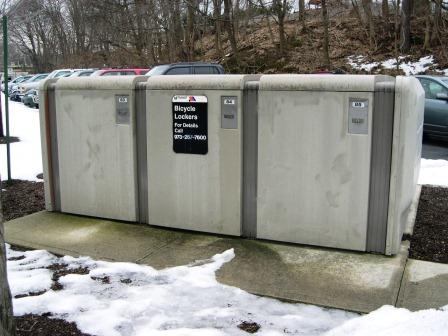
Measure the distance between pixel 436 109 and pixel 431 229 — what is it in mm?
7857

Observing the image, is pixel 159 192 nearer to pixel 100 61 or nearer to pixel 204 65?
pixel 204 65

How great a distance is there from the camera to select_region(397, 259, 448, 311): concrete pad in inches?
143

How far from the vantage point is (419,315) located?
325cm

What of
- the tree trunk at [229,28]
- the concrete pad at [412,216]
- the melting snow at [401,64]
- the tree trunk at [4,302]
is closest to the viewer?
the tree trunk at [4,302]

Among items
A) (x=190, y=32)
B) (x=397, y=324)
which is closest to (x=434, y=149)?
(x=397, y=324)

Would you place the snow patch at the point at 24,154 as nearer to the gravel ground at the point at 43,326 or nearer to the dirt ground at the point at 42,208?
the dirt ground at the point at 42,208

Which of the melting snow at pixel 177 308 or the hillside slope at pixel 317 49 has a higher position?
the hillside slope at pixel 317 49

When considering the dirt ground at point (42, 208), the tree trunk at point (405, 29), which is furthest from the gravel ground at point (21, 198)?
the tree trunk at point (405, 29)

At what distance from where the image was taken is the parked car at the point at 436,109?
39.9 feet

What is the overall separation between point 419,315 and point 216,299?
130cm

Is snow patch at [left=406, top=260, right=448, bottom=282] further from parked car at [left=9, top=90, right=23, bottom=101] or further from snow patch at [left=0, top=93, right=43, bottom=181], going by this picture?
parked car at [left=9, top=90, right=23, bottom=101]

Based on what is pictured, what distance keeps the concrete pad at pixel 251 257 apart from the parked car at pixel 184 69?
34.6ft

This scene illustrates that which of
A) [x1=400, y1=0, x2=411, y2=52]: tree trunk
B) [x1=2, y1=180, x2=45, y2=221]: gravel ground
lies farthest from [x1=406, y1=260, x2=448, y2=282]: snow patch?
[x1=400, y1=0, x2=411, y2=52]: tree trunk

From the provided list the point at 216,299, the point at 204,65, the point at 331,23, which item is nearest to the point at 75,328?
the point at 216,299
